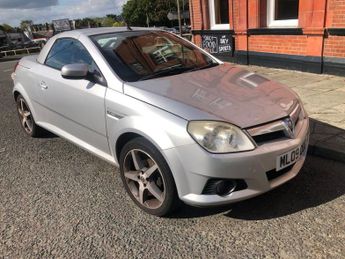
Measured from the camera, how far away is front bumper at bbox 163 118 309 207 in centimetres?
281

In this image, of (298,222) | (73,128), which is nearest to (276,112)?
(298,222)

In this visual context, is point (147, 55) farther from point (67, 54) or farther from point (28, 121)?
point (28, 121)

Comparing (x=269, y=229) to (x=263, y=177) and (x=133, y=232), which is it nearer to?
(x=263, y=177)

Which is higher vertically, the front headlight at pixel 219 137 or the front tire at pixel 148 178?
the front headlight at pixel 219 137

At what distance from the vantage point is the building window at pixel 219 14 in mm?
11016

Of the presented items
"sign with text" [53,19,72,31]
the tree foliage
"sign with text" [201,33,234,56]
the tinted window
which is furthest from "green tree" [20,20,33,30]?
the tinted window

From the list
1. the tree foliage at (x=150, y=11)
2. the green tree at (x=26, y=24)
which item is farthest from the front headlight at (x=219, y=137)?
the green tree at (x=26, y=24)

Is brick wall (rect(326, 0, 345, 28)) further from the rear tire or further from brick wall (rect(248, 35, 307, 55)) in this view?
the rear tire

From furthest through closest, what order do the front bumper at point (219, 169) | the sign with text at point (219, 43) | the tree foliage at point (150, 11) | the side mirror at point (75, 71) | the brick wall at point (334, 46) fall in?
the tree foliage at point (150, 11) → the sign with text at point (219, 43) → the brick wall at point (334, 46) → the side mirror at point (75, 71) → the front bumper at point (219, 169)

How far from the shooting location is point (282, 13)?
356 inches

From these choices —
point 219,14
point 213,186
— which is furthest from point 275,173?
point 219,14

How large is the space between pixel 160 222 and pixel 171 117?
0.91m

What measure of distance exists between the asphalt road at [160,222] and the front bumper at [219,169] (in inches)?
12.6

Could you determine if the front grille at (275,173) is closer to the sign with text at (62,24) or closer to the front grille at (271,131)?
the front grille at (271,131)
